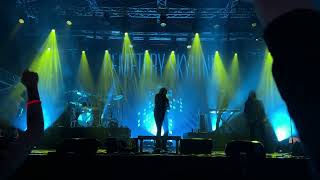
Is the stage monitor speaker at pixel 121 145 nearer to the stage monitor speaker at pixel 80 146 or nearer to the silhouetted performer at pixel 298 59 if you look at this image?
the stage monitor speaker at pixel 80 146

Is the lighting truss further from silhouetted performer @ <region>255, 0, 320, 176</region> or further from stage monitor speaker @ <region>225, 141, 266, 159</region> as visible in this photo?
silhouetted performer @ <region>255, 0, 320, 176</region>

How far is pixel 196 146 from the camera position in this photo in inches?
346

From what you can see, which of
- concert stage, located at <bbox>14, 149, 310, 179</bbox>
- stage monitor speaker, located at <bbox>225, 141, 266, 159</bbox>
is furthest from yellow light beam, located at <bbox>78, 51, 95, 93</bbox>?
stage monitor speaker, located at <bbox>225, 141, 266, 159</bbox>

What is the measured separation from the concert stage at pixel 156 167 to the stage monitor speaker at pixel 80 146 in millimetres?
389

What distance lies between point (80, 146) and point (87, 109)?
7.80 meters

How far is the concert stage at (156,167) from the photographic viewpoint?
6.45 metres

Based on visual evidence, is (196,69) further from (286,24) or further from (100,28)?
(286,24)

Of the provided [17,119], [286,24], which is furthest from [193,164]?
[17,119]

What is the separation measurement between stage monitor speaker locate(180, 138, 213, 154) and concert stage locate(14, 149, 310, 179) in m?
1.82

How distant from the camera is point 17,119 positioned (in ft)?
46.4

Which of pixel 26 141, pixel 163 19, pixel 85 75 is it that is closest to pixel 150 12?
pixel 163 19

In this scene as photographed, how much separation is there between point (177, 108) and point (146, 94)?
1.71 metres

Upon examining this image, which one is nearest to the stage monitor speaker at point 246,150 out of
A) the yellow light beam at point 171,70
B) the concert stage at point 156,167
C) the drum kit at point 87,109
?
the concert stage at point 156,167

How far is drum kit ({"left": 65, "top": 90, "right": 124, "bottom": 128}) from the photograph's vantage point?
1450 cm
